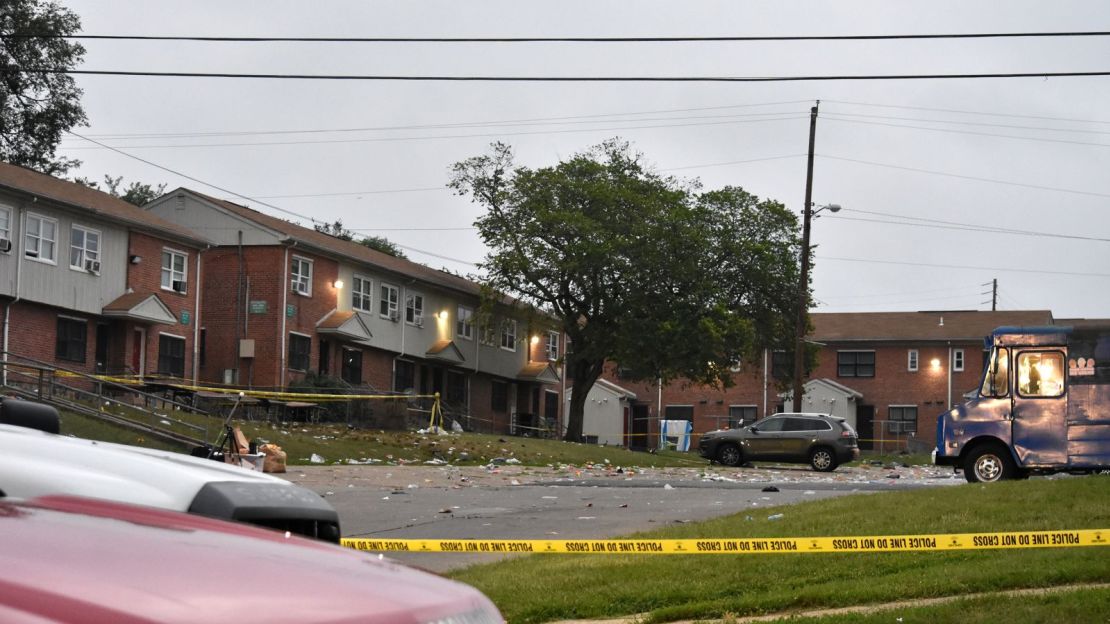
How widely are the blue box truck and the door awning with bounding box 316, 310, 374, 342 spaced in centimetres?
3089

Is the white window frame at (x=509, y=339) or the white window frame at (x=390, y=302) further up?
the white window frame at (x=390, y=302)

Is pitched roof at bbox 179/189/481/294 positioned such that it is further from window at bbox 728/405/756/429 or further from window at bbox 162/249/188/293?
window at bbox 728/405/756/429

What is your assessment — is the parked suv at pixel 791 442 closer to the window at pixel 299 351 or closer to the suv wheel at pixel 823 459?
the suv wheel at pixel 823 459

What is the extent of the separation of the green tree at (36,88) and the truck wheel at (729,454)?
34.7 m

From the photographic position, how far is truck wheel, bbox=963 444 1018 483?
23312mm

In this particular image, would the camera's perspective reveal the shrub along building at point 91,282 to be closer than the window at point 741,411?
Yes

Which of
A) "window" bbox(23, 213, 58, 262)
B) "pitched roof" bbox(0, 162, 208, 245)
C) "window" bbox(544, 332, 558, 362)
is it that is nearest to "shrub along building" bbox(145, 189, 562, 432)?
"pitched roof" bbox(0, 162, 208, 245)

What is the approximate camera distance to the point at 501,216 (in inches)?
2306

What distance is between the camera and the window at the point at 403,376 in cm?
5675

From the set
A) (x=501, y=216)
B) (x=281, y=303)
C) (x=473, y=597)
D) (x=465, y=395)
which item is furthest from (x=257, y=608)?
(x=465, y=395)

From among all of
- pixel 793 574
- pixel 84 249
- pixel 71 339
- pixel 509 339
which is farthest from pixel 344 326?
pixel 793 574

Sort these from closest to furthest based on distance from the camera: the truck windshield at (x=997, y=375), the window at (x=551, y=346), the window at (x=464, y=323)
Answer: the truck windshield at (x=997, y=375), the window at (x=464, y=323), the window at (x=551, y=346)

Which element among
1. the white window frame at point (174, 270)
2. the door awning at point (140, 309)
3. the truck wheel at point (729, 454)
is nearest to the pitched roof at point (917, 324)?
the truck wheel at point (729, 454)

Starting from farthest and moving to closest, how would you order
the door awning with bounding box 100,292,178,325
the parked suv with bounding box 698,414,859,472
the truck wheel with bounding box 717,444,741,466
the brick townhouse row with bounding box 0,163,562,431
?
the door awning with bounding box 100,292,178,325 < the brick townhouse row with bounding box 0,163,562,431 < the truck wheel with bounding box 717,444,741,466 < the parked suv with bounding box 698,414,859,472
